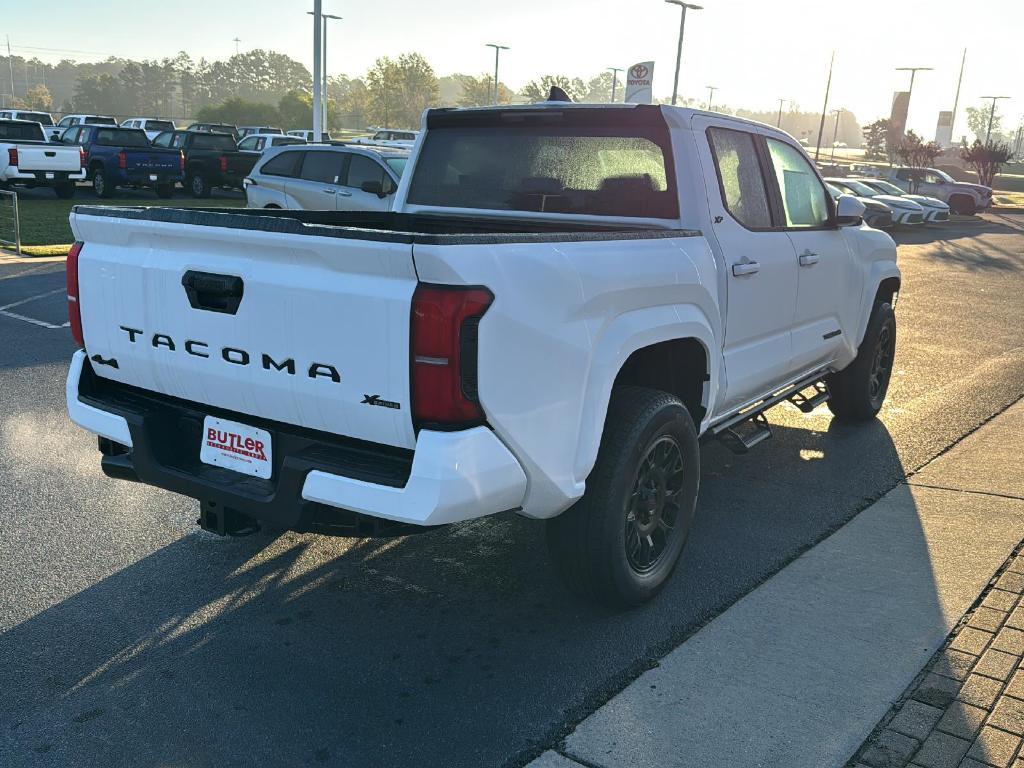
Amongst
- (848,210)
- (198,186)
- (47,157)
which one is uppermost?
(848,210)

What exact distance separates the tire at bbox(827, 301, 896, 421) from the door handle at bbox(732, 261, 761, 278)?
7.49ft

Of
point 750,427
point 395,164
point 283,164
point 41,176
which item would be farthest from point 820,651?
point 41,176

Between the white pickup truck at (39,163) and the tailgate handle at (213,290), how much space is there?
64.8 ft

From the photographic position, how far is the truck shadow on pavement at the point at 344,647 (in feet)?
9.52

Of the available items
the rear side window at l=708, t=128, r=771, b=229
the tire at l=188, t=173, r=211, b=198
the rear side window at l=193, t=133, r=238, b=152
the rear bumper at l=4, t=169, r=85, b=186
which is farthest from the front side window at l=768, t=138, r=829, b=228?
the rear side window at l=193, t=133, r=238, b=152

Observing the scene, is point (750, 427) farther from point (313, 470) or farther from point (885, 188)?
point (885, 188)

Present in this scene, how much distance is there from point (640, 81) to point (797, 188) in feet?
105

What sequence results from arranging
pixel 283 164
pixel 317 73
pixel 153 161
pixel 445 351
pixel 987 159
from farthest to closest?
pixel 987 159, pixel 317 73, pixel 153 161, pixel 283 164, pixel 445 351

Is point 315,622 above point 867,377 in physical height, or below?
below

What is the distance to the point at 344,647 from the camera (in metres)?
3.47

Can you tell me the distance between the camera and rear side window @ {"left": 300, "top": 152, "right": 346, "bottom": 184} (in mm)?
13969

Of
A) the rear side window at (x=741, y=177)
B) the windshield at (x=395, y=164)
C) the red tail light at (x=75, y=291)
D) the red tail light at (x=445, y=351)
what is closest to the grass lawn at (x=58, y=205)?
the windshield at (x=395, y=164)

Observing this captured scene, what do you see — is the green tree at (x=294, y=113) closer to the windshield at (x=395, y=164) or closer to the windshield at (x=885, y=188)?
the windshield at (x=885, y=188)

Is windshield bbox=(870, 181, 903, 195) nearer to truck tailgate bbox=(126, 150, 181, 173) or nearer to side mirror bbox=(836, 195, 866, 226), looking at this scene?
truck tailgate bbox=(126, 150, 181, 173)
